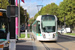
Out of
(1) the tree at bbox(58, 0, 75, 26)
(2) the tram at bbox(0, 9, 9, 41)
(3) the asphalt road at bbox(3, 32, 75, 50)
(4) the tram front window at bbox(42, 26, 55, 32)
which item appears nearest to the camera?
(2) the tram at bbox(0, 9, 9, 41)

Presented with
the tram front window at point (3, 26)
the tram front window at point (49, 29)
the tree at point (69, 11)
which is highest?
the tree at point (69, 11)

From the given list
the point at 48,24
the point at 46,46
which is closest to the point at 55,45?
the point at 46,46

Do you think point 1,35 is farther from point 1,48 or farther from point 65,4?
point 65,4

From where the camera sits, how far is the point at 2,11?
9.93m

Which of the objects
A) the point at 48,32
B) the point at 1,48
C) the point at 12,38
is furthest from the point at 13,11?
the point at 48,32

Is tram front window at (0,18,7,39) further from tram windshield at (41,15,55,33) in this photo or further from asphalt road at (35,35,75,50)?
tram windshield at (41,15,55,33)

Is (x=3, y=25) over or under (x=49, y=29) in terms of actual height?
over

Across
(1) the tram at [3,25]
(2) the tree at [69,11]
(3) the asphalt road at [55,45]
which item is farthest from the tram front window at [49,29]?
(2) the tree at [69,11]

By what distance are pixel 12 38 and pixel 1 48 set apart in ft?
3.22

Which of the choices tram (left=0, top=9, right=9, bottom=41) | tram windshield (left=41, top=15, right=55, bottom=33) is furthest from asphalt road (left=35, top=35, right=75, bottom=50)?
tram (left=0, top=9, right=9, bottom=41)

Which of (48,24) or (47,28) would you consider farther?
(48,24)

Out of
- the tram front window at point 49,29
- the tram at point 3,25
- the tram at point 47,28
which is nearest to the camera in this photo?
the tram at point 3,25

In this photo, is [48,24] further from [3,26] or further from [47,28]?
[3,26]

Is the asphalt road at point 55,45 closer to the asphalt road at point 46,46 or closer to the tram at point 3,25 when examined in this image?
the asphalt road at point 46,46
